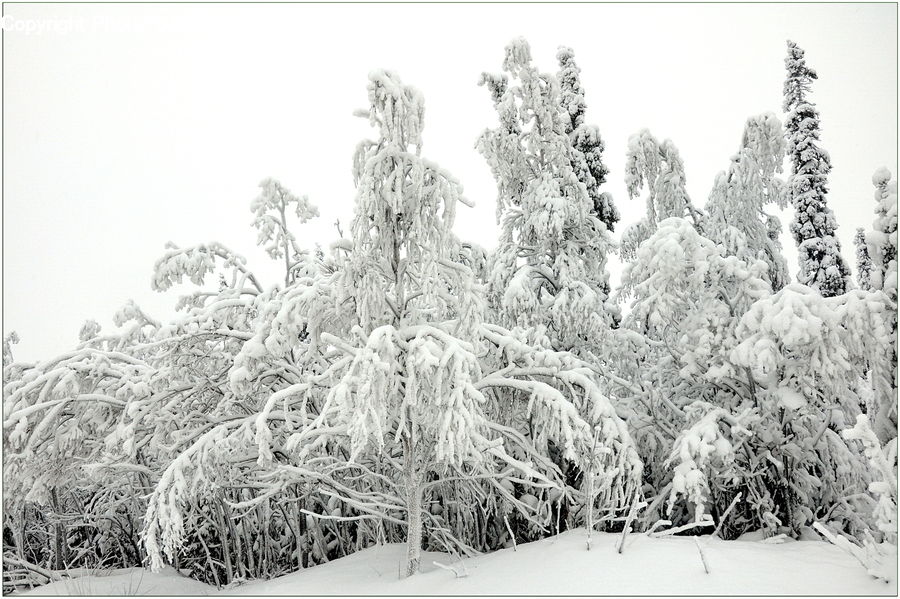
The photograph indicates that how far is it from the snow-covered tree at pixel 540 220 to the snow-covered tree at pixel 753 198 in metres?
2.32

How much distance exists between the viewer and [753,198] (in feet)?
39.6

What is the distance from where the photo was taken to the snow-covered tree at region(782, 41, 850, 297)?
55.5 ft

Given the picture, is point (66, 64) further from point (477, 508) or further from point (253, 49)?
point (477, 508)

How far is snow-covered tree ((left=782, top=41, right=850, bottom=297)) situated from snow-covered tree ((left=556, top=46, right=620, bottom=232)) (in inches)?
195

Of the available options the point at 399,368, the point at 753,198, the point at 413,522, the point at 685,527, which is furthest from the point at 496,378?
the point at 753,198

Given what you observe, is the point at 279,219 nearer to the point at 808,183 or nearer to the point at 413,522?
the point at 413,522

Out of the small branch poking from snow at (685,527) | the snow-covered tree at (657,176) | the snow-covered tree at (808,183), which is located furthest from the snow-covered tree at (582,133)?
the small branch poking from snow at (685,527)

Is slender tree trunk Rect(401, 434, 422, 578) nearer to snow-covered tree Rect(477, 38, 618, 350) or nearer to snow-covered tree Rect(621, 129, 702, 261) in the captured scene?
snow-covered tree Rect(477, 38, 618, 350)

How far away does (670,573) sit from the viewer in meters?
6.38

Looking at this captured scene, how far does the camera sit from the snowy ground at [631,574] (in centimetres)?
611

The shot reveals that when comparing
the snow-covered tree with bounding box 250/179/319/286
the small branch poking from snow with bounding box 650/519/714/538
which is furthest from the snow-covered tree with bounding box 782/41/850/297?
the snow-covered tree with bounding box 250/179/319/286

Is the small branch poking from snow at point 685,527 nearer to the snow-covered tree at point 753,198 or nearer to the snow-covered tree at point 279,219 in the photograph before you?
the snow-covered tree at point 753,198

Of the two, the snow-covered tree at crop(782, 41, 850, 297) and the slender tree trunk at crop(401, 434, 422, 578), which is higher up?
the snow-covered tree at crop(782, 41, 850, 297)

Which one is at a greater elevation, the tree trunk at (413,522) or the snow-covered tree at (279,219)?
the snow-covered tree at (279,219)
